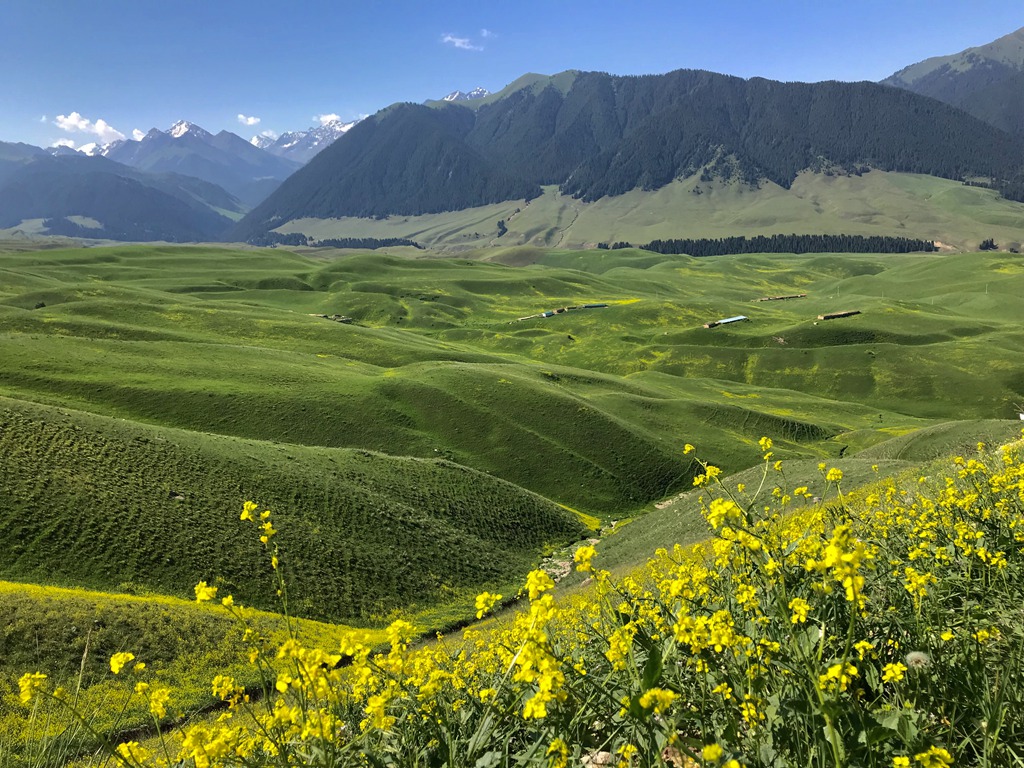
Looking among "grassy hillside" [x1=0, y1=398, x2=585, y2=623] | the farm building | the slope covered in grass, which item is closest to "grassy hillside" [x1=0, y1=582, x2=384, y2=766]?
"grassy hillside" [x1=0, y1=398, x2=585, y2=623]

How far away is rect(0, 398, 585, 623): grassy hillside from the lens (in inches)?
1464

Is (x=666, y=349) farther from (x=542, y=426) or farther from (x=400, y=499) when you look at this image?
(x=400, y=499)

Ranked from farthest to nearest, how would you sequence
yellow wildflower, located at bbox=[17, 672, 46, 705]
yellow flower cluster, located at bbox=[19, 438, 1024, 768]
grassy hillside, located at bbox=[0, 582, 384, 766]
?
grassy hillside, located at bbox=[0, 582, 384, 766], yellow wildflower, located at bbox=[17, 672, 46, 705], yellow flower cluster, located at bbox=[19, 438, 1024, 768]

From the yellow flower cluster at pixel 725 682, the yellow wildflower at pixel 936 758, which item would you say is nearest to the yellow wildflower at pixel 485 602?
the yellow flower cluster at pixel 725 682

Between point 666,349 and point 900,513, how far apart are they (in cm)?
15805

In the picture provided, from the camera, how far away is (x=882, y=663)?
17.6 ft

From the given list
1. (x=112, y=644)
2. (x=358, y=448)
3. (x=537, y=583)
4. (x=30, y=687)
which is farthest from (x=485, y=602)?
(x=358, y=448)

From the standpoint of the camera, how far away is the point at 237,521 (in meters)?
43.7

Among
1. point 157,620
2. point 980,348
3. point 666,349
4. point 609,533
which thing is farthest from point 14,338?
point 980,348

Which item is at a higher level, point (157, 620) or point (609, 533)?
point (157, 620)

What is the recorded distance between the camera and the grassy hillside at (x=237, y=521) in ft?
122

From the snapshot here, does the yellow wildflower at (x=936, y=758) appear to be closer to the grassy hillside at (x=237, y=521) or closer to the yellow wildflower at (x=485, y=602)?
the yellow wildflower at (x=485, y=602)

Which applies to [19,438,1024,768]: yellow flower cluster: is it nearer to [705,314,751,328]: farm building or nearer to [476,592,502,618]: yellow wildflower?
[476,592,502,618]: yellow wildflower

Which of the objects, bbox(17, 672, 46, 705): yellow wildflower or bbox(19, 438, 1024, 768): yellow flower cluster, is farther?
bbox(17, 672, 46, 705): yellow wildflower
